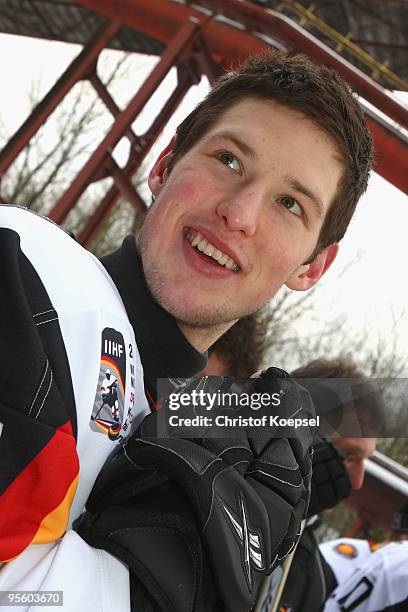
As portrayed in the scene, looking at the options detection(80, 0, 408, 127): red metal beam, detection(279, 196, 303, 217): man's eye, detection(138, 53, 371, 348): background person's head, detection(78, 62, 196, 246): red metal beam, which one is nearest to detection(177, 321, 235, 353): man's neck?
detection(138, 53, 371, 348): background person's head

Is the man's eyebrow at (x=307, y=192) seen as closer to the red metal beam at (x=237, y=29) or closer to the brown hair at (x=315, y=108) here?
the brown hair at (x=315, y=108)

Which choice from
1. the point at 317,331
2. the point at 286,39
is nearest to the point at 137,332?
the point at 286,39

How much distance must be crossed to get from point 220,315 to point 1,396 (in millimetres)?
553

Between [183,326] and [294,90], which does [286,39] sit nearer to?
[294,90]

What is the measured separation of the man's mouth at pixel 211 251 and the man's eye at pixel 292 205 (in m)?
0.14

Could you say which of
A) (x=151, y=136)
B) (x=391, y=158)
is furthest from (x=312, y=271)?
(x=151, y=136)

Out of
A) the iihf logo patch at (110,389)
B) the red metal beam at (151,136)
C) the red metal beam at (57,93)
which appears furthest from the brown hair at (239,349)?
the red metal beam at (57,93)

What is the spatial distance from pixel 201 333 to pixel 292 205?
0.95ft

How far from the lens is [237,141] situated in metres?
1.23

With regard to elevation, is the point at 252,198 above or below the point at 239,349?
above

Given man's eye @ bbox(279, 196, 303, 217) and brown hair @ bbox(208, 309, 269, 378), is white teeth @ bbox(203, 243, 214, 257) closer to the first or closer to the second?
man's eye @ bbox(279, 196, 303, 217)

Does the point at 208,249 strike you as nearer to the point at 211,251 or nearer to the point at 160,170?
the point at 211,251

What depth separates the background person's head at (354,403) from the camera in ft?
4.08

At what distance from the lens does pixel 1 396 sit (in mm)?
702
